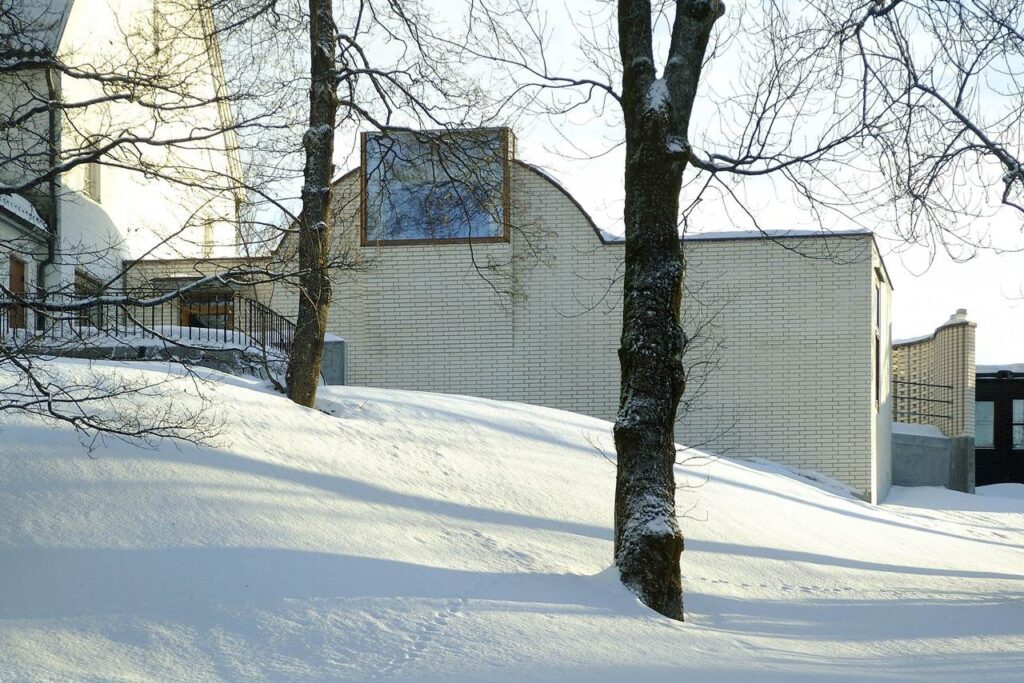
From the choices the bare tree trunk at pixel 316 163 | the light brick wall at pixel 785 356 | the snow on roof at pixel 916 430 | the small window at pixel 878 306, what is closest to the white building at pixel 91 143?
the bare tree trunk at pixel 316 163

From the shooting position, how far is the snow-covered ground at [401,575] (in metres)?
5.81

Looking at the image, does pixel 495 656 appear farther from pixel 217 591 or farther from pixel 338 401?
pixel 338 401

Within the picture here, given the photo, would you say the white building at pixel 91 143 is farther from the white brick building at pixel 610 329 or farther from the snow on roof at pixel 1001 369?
the snow on roof at pixel 1001 369

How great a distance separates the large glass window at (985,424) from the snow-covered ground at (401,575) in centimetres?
2035

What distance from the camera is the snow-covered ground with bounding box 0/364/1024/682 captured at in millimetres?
5809

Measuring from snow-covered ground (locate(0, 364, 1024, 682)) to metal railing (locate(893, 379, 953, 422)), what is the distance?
16261 mm

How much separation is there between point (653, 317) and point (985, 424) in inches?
1054

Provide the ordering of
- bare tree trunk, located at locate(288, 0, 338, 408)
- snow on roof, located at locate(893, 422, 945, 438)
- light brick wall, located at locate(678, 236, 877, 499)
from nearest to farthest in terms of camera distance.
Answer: bare tree trunk, located at locate(288, 0, 338, 408) < light brick wall, located at locate(678, 236, 877, 499) < snow on roof, located at locate(893, 422, 945, 438)

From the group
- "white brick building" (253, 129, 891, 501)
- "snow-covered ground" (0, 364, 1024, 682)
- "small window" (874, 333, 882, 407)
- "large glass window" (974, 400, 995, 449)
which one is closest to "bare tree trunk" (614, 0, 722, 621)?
"snow-covered ground" (0, 364, 1024, 682)

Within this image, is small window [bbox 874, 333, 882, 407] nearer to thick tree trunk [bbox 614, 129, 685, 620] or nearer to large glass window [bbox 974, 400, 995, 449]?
large glass window [bbox 974, 400, 995, 449]

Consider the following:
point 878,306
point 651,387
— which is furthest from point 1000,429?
point 651,387

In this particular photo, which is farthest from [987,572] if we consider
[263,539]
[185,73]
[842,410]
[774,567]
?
[185,73]

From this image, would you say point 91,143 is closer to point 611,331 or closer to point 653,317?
point 653,317

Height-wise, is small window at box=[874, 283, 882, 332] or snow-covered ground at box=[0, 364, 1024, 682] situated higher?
small window at box=[874, 283, 882, 332]
